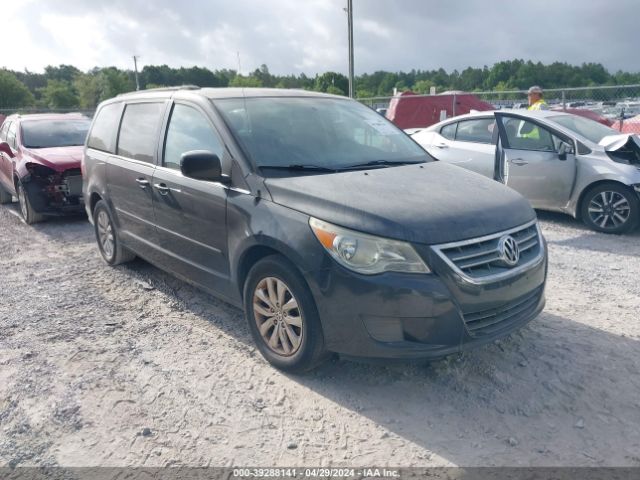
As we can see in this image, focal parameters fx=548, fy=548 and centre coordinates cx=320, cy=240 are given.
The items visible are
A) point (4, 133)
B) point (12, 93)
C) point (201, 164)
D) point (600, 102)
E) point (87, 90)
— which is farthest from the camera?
point (87, 90)

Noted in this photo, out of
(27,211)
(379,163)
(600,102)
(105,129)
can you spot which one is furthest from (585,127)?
(600,102)

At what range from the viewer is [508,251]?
10.6 feet

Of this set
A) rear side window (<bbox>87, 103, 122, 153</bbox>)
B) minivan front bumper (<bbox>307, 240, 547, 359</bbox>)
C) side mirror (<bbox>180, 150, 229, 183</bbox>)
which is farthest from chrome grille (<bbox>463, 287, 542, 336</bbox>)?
rear side window (<bbox>87, 103, 122, 153</bbox>)

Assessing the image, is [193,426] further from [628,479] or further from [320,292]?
[628,479]

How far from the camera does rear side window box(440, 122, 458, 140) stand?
8.59 metres

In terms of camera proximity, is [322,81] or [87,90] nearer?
[322,81]

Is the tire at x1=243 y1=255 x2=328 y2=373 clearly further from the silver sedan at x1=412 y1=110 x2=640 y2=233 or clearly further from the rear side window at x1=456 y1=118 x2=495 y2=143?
the rear side window at x1=456 y1=118 x2=495 y2=143

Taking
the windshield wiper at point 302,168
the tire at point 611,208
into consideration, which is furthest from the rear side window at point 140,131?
the tire at point 611,208

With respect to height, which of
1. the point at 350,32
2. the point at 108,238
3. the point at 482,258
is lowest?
the point at 108,238

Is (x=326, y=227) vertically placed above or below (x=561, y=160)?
above

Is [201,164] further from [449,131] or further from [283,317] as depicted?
[449,131]

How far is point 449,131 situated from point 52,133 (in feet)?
21.4

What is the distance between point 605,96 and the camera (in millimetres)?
13836

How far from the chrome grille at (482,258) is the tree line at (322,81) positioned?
25.6m
